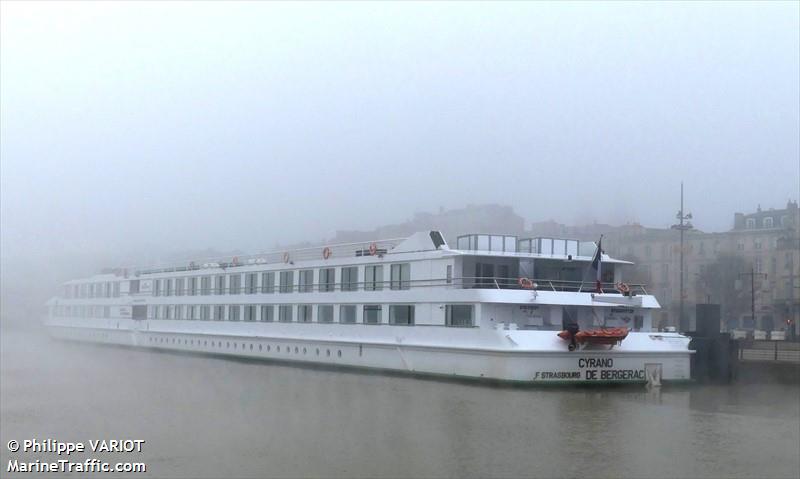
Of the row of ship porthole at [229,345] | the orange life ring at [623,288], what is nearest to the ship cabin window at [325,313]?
the row of ship porthole at [229,345]

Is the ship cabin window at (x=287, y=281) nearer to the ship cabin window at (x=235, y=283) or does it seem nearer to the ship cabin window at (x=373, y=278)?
the ship cabin window at (x=235, y=283)

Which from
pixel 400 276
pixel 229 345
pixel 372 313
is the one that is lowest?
pixel 229 345

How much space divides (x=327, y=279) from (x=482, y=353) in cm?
1059

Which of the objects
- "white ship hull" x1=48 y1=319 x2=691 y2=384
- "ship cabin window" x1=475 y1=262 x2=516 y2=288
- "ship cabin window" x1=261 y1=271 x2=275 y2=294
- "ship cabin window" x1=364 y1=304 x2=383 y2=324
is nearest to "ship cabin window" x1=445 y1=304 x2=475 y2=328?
"white ship hull" x1=48 y1=319 x2=691 y2=384

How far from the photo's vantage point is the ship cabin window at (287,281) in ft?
119

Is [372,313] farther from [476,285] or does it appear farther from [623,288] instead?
[623,288]

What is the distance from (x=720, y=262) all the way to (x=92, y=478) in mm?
25177

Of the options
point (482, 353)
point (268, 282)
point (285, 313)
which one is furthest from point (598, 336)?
point (268, 282)

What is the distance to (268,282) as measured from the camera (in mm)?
37969

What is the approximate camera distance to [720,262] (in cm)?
3094

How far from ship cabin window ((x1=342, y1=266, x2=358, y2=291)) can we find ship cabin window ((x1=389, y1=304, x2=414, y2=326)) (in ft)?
9.75

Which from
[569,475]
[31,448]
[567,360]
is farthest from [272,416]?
[567,360]

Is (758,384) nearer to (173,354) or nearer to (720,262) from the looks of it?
(720,262)

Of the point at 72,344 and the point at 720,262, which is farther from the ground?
the point at 720,262
